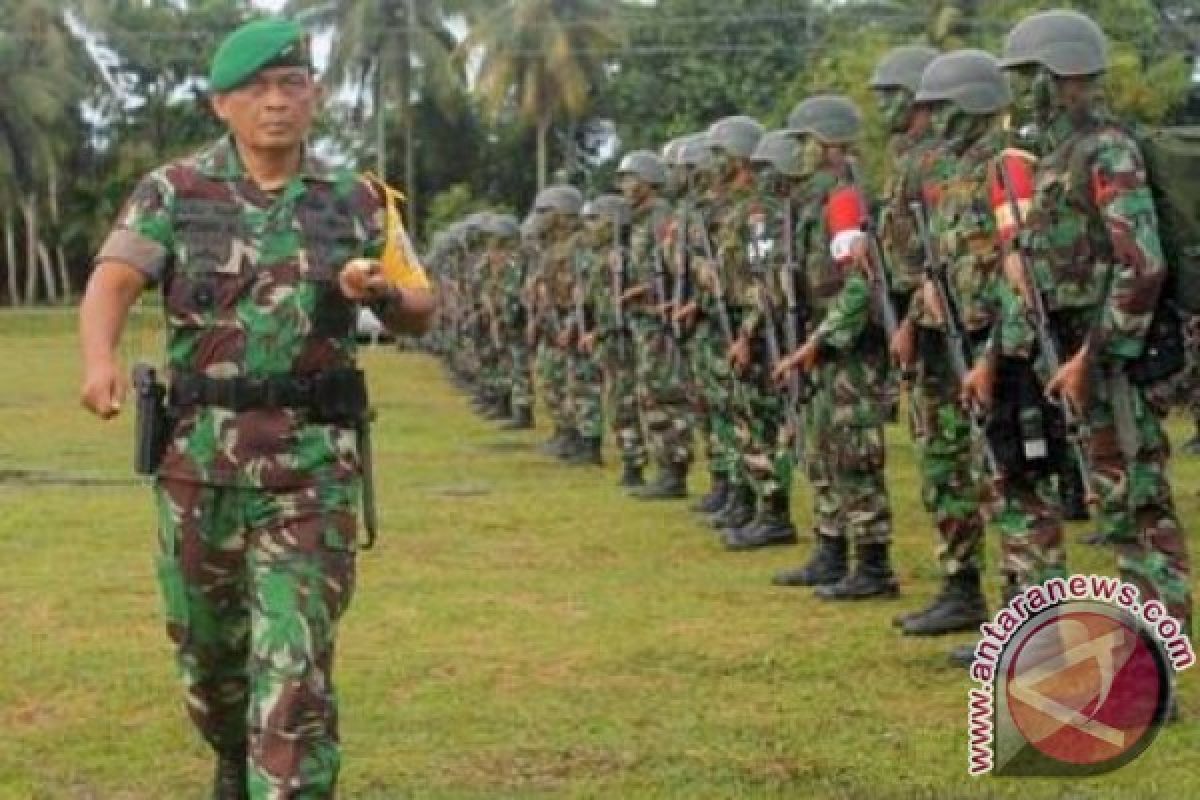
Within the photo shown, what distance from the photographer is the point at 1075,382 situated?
228 inches

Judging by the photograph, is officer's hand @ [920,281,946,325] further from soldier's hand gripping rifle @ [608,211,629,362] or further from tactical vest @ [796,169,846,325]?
soldier's hand gripping rifle @ [608,211,629,362]

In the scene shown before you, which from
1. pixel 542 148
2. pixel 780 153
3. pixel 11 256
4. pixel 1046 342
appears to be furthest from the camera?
pixel 11 256

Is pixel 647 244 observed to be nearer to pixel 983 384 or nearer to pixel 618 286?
pixel 618 286

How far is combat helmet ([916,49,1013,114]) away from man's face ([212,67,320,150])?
284 cm

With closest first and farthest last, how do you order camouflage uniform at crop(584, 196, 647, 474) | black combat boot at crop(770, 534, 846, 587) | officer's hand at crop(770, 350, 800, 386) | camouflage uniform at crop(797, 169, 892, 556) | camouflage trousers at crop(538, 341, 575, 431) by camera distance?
camouflage uniform at crop(797, 169, 892, 556) → officer's hand at crop(770, 350, 800, 386) → black combat boot at crop(770, 534, 846, 587) → camouflage uniform at crop(584, 196, 647, 474) → camouflage trousers at crop(538, 341, 575, 431)

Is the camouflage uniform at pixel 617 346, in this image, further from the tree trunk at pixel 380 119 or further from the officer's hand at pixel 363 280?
the tree trunk at pixel 380 119

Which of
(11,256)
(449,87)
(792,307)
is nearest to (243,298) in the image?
(792,307)

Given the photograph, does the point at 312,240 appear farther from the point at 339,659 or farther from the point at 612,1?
the point at 612,1

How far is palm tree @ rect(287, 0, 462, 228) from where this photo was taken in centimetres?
4966

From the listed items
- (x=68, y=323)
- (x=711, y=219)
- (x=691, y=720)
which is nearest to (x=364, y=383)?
(x=691, y=720)

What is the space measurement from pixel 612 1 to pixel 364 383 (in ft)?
157

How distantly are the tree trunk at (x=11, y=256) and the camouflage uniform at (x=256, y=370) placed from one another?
54.4m

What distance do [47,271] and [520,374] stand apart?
147 ft

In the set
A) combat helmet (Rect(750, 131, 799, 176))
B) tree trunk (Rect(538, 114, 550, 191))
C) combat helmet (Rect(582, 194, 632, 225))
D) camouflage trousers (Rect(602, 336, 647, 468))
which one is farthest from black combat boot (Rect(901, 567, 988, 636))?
tree trunk (Rect(538, 114, 550, 191))
